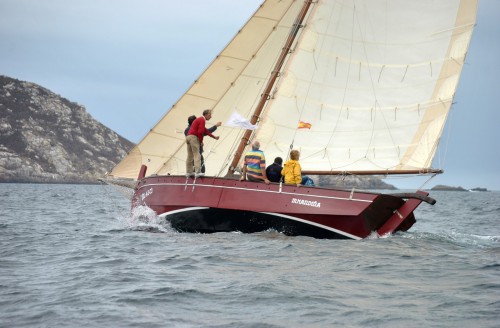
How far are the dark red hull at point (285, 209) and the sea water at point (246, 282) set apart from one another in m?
0.38

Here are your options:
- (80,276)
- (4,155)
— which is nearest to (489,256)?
(80,276)

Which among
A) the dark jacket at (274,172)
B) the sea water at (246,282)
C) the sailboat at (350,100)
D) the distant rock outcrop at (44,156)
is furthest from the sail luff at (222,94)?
the distant rock outcrop at (44,156)

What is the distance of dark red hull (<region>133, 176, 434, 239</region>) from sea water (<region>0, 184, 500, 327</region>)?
0.38 m

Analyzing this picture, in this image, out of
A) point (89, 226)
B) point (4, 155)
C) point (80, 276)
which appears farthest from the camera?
point (4, 155)

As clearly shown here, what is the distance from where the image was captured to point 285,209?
17.7 metres

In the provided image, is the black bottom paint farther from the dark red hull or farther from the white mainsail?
the white mainsail

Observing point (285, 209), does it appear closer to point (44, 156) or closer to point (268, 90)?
point (268, 90)

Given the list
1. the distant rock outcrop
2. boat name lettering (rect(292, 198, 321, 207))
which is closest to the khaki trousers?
boat name lettering (rect(292, 198, 321, 207))

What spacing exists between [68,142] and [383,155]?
7170 inches

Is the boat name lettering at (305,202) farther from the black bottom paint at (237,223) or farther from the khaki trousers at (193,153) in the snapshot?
the khaki trousers at (193,153)

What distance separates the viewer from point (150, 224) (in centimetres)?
2097

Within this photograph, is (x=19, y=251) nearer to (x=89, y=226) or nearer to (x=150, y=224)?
(x=150, y=224)

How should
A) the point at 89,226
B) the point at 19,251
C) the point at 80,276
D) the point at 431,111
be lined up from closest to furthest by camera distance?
the point at 80,276 → the point at 19,251 → the point at 431,111 → the point at 89,226

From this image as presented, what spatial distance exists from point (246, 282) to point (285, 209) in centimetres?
535
